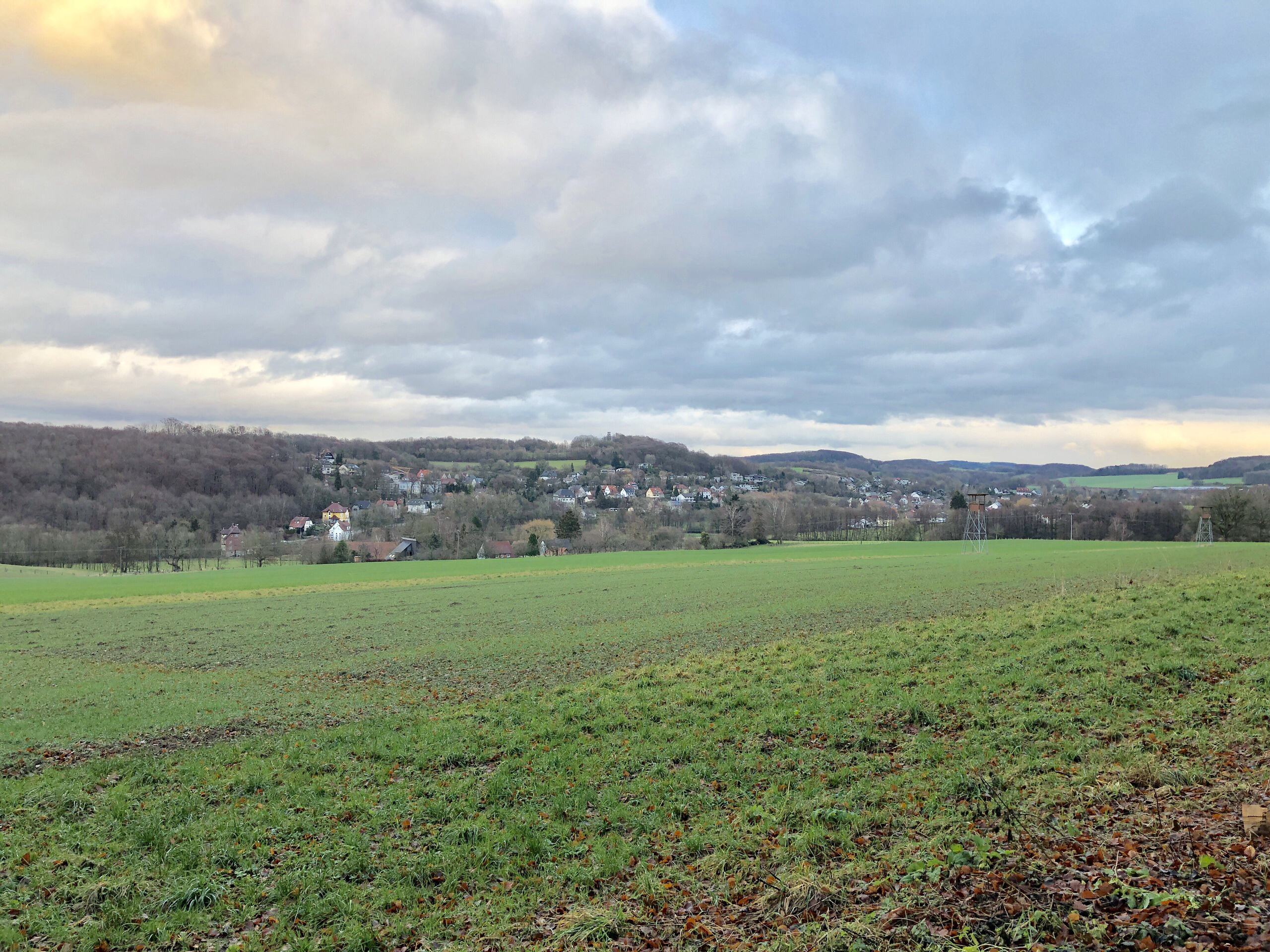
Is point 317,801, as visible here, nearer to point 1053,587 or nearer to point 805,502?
point 1053,587

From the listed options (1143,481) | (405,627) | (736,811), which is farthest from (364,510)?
(1143,481)

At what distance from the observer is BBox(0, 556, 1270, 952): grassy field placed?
663 cm

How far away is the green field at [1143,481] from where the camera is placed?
436ft

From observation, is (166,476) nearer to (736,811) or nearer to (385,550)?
(385,550)

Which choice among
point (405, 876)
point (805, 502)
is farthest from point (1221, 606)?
point (805, 502)

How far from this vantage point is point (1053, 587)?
3080 centimetres

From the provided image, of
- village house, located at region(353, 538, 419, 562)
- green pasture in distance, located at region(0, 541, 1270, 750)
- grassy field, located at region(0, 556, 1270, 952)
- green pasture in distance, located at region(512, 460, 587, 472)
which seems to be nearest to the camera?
grassy field, located at region(0, 556, 1270, 952)

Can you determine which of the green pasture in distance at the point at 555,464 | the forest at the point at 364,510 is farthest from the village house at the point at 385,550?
the green pasture in distance at the point at 555,464

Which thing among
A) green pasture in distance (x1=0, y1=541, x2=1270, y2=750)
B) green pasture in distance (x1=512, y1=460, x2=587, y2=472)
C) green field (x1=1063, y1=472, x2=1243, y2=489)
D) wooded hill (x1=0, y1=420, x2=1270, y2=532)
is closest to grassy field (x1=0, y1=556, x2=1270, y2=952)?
green pasture in distance (x1=0, y1=541, x2=1270, y2=750)

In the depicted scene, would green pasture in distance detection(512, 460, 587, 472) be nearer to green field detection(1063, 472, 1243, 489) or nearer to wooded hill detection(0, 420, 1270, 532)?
wooded hill detection(0, 420, 1270, 532)

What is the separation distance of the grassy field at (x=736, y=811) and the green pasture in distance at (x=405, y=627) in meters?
1.38

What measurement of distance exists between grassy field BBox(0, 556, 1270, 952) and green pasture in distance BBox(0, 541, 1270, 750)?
4.52 ft

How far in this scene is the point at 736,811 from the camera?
9.56 m

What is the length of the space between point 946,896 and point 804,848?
1.92 metres
